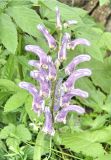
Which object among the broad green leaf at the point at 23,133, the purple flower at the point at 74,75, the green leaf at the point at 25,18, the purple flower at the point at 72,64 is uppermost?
the green leaf at the point at 25,18

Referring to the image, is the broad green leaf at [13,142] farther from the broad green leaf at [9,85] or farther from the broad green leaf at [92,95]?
the broad green leaf at [92,95]

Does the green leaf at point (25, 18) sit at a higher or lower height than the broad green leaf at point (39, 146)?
higher

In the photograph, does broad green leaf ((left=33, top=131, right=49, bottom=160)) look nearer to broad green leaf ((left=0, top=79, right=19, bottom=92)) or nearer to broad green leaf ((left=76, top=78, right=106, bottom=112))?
broad green leaf ((left=0, top=79, right=19, bottom=92))

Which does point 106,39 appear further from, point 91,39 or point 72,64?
point 72,64

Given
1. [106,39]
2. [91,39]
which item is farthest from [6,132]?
[106,39]

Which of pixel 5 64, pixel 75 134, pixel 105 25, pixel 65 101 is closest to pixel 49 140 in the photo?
pixel 75 134

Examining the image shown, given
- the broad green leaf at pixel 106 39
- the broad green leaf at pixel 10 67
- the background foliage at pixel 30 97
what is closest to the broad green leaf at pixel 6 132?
the background foliage at pixel 30 97

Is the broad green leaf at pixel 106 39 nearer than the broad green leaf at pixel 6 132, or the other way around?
the broad green leaf at pixel 6 132

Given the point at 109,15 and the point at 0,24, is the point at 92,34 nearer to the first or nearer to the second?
the point at 0,24
